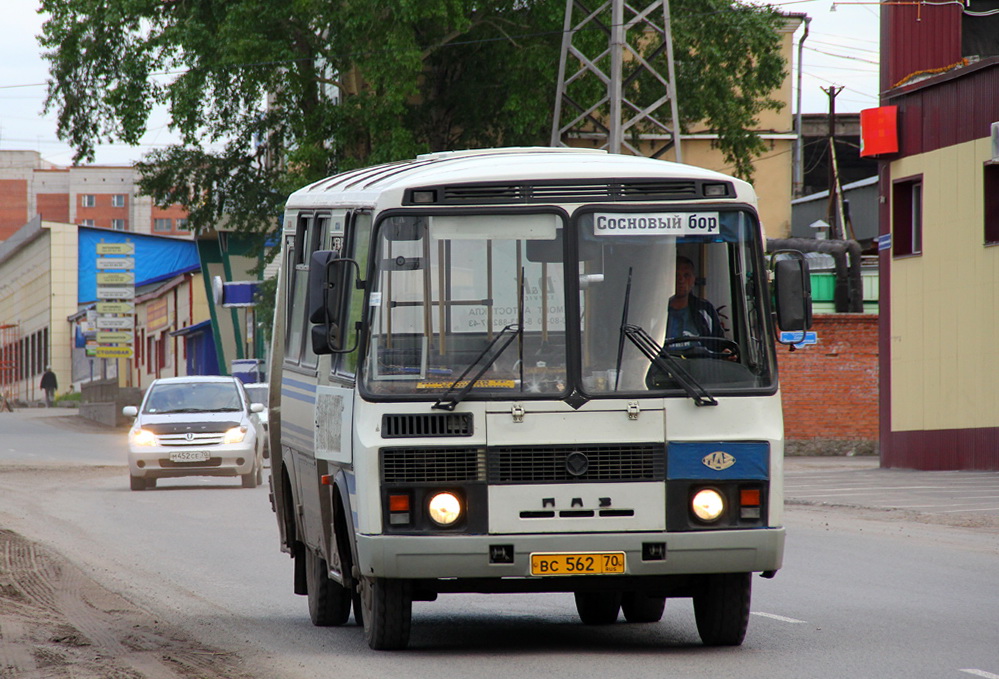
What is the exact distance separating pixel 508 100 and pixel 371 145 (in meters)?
3.35

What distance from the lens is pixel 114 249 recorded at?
62.4m

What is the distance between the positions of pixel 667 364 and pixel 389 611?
1.95m

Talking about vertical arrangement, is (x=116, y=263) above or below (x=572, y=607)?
above

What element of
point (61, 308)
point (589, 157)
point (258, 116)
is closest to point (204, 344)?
point (61, 308)

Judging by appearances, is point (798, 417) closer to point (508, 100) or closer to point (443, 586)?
point (508, 100)

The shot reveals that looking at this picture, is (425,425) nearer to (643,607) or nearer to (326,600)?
(326,600)

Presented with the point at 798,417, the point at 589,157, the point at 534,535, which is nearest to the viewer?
the point at 534,535

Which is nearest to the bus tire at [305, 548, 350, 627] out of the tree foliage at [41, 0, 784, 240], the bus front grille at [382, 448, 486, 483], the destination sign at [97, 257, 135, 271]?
the bus front grille at [382, 448, 486, 483]

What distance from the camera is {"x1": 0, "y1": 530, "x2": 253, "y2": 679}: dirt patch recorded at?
866 cm

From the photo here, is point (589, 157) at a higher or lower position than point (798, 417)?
higher

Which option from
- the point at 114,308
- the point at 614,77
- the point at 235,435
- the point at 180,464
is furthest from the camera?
the point at 114,308

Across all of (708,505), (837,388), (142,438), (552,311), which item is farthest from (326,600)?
(837,388)

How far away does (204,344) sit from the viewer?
77.0 metres

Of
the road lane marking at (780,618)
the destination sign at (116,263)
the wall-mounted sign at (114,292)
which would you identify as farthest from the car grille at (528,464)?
the wall-mounted sign at (114,292)
